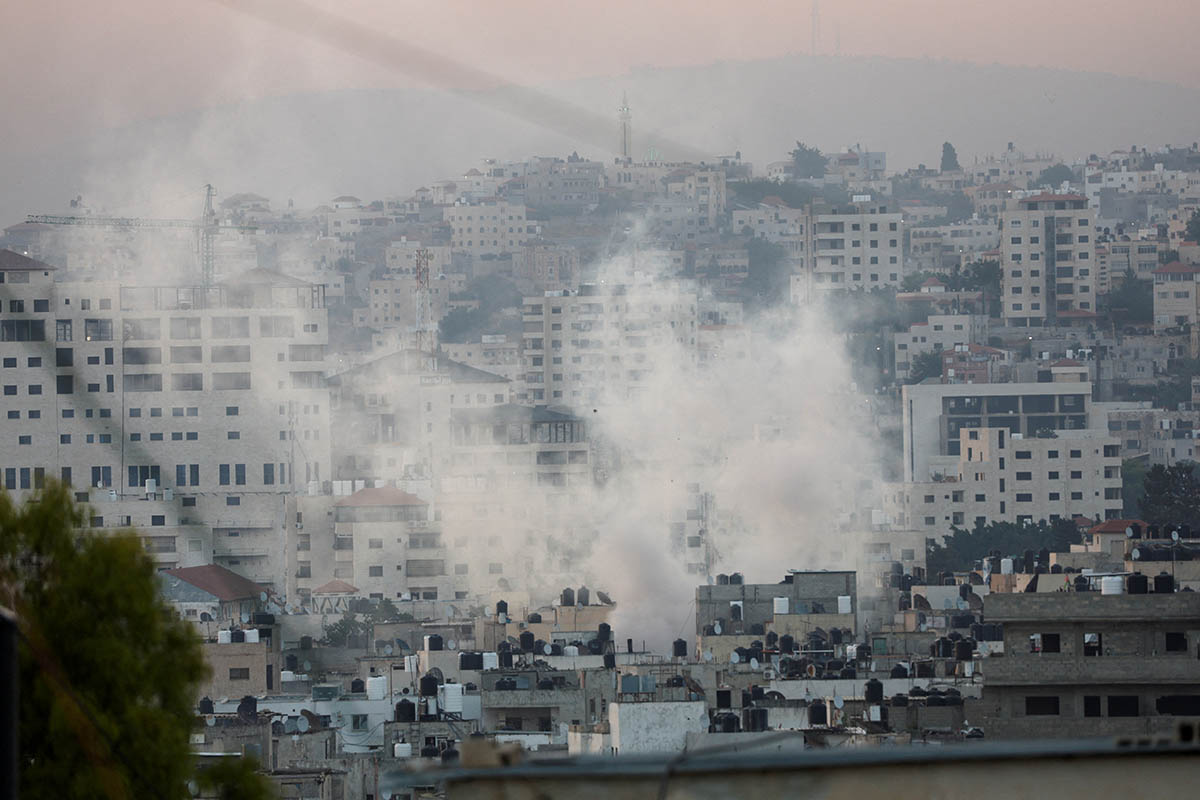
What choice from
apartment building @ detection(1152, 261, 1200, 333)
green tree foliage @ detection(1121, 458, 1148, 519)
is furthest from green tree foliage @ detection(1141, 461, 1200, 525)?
apartment building @ detection(1152, 261, 1200, 333)

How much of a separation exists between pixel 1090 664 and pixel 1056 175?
83.4 metres

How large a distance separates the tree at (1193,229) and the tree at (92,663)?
70655mm

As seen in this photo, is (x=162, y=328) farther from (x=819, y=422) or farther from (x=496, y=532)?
(x=819, y=422)

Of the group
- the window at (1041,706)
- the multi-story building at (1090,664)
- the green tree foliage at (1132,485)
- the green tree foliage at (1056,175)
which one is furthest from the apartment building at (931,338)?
the window at (1041,706)

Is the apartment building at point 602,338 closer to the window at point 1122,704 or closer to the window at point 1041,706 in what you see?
the window at point 1041,706

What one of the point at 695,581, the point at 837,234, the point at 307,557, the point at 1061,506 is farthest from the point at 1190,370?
the point at 307,557

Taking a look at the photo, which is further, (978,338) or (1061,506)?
(978,338)

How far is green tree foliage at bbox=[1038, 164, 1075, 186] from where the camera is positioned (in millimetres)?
97125

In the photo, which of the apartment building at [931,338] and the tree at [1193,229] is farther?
the tree at [1193,229]

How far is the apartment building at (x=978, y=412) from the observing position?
53.5 m

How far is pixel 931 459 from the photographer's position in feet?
171

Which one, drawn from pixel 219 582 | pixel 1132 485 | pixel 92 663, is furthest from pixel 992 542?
pixel 92 663

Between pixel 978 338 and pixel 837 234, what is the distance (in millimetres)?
7125

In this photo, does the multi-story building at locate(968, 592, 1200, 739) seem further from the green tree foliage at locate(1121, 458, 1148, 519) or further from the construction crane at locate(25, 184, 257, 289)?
the construction crane at locate(25, 184, 257, 289)
